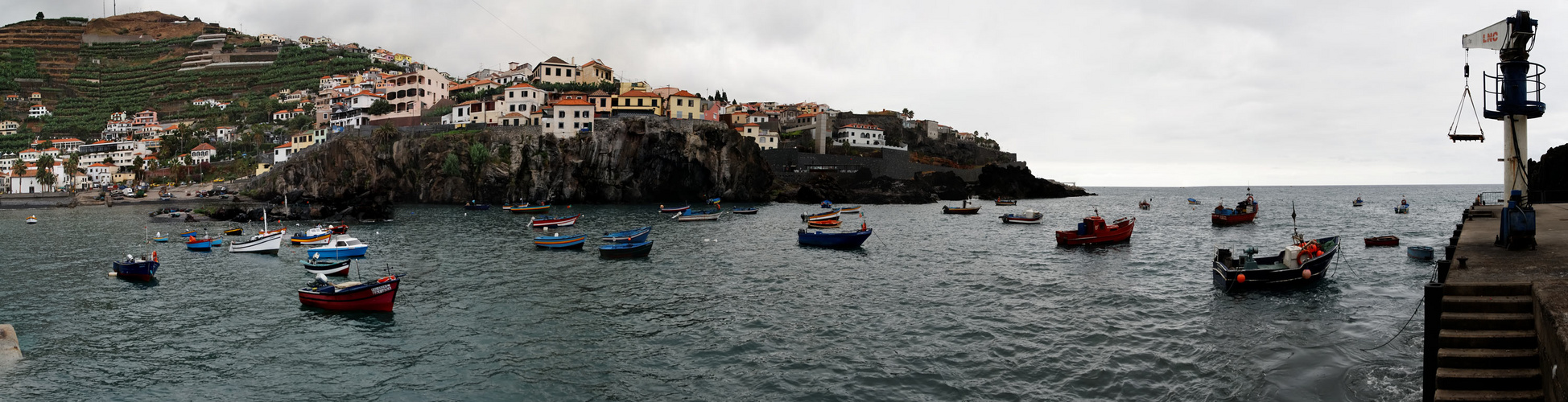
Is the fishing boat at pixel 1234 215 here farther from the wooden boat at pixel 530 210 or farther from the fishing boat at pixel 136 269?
the fishing boat at pixel 136 269

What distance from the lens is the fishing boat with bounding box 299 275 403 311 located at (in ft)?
69.1

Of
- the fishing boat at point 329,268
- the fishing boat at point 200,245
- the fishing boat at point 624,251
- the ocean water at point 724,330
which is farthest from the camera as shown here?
the fishing boat at point 200,245

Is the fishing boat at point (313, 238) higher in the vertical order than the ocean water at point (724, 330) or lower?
higher

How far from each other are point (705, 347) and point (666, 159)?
2749 inches

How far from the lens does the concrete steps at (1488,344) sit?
9.20 m

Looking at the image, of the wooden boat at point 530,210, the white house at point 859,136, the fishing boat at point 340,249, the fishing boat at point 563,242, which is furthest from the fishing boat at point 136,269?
the white house at point 859,136

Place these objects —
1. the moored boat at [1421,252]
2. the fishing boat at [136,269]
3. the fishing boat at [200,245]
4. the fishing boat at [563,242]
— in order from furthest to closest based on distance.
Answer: the fishing boat at [200,245] → the fishing boat at [563,242] → the moored boat at [1421,252] → the fishing boat at [136,269]

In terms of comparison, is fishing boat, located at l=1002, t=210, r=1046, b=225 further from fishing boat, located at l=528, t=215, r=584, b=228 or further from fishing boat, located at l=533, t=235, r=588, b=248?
fishing boat, located at l=533, t=235, r=588, b=248

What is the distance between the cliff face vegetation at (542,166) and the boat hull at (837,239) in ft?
160

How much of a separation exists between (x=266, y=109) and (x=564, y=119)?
293 feet

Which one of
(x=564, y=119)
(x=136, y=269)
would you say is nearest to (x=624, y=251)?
(x=136, y=269)

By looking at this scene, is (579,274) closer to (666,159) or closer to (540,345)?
(540,345)

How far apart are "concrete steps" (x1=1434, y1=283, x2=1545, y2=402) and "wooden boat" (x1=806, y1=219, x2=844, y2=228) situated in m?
42.3

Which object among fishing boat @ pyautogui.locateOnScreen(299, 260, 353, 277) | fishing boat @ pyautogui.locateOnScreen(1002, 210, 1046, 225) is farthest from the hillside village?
fishing boat @ pyautogui.locateOnScreen(299, 260, 353, 277)
